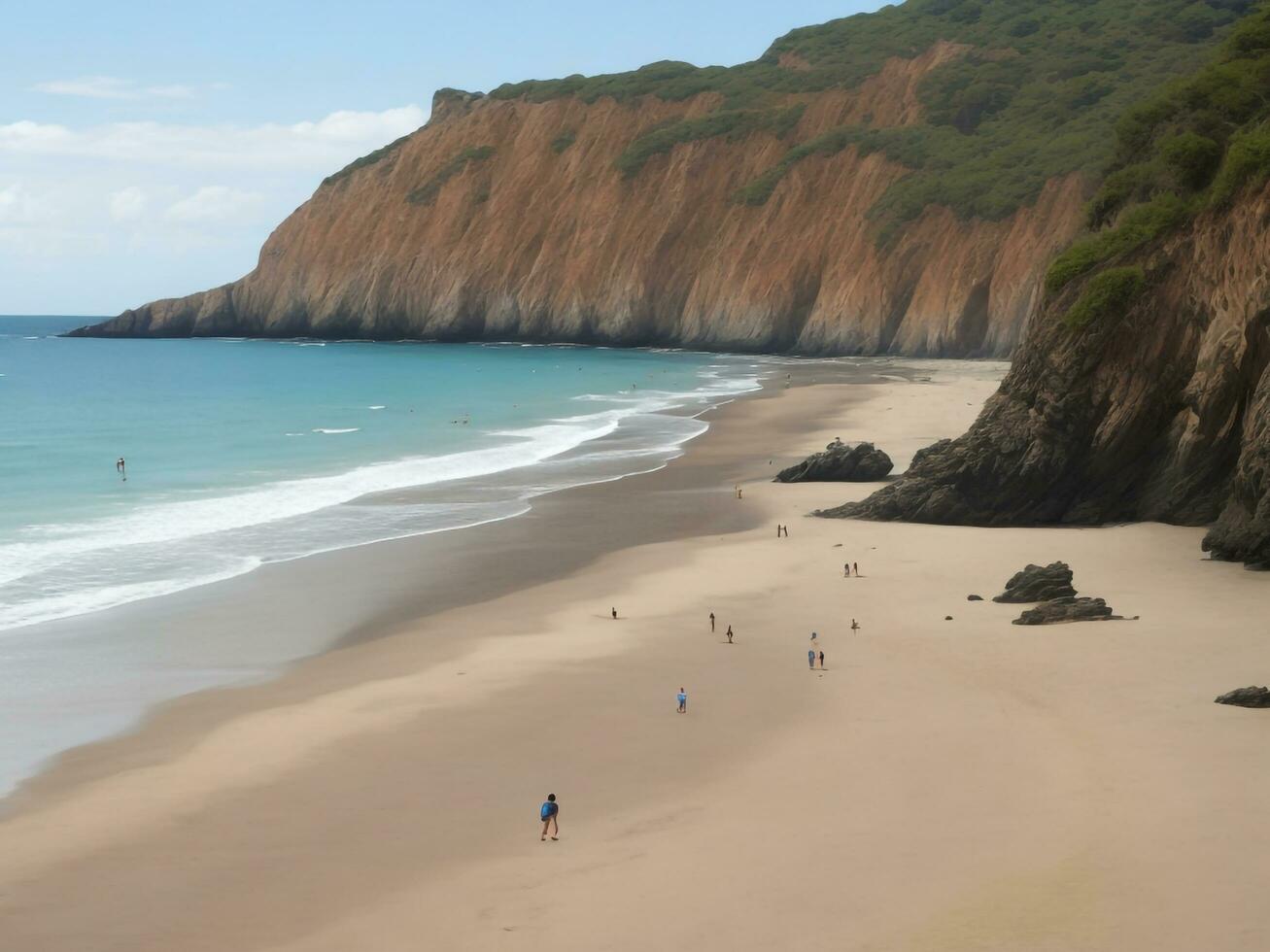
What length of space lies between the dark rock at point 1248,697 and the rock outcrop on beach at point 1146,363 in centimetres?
860

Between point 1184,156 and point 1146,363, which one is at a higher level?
point 1184,156

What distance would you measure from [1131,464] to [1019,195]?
62474 millimetres

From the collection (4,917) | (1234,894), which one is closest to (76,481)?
(4,917)

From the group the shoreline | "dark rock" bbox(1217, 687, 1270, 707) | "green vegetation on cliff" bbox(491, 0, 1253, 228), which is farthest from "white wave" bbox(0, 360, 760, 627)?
"green vegetation on cliff" bbox(491, 0, 1253, 228)

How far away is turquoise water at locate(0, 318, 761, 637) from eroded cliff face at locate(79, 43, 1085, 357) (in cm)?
1217

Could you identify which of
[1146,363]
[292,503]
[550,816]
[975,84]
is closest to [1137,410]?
[1146,363]

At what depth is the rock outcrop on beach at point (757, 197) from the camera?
3499 inches

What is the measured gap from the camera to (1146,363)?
2586 centimetres

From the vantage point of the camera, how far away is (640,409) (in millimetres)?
57500

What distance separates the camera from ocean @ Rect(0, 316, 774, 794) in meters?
Answer: 20.0

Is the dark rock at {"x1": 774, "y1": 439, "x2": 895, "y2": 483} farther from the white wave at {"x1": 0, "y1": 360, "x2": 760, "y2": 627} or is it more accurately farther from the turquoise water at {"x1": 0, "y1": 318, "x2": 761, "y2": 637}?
the turquoise water at {"x1": 0, "y1": 318, "x2": 761, "y2": 637}

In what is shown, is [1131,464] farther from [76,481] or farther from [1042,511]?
[76,481]

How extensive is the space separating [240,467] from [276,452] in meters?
4.25

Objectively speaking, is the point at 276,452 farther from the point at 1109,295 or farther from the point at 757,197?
the point at 757,197
